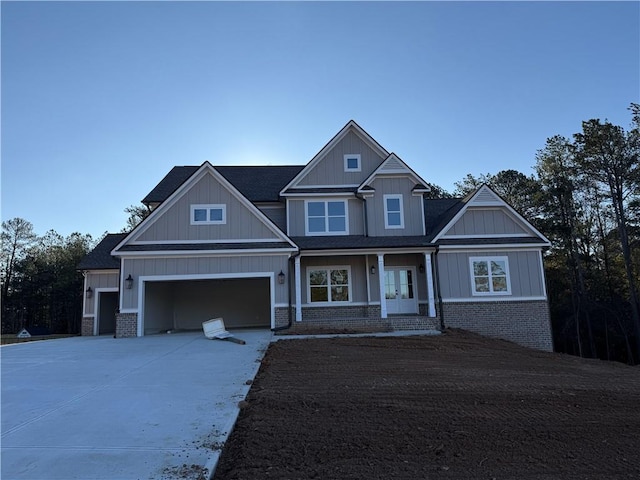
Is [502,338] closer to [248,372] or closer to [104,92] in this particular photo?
[248,372]

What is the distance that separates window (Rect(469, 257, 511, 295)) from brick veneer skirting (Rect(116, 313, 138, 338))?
12742 millimetres

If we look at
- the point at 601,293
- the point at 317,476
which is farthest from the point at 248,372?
the point at 601,293

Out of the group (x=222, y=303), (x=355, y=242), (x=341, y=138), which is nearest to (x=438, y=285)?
(x=355, y=242)

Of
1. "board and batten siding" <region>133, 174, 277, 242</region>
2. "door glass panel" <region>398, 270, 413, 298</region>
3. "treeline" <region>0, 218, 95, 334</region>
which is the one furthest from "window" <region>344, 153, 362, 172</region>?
"treeline" <region>0, 218, 95, 334</region>

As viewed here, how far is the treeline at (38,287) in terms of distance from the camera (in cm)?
4094

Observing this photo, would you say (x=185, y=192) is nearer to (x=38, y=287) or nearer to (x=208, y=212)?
(x=208, y=212)

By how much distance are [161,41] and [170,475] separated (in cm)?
1124

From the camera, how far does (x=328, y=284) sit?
17.8 m

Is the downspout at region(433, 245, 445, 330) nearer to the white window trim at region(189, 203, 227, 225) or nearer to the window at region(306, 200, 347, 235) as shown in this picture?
the window at region(306, 200, 347, 235)

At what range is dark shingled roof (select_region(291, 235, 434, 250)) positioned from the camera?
642 inches

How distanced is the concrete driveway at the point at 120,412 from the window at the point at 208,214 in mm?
5855

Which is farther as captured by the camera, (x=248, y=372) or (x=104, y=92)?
(x=104, y=92)

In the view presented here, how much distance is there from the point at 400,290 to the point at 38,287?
1581 inches

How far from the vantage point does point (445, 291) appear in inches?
646
